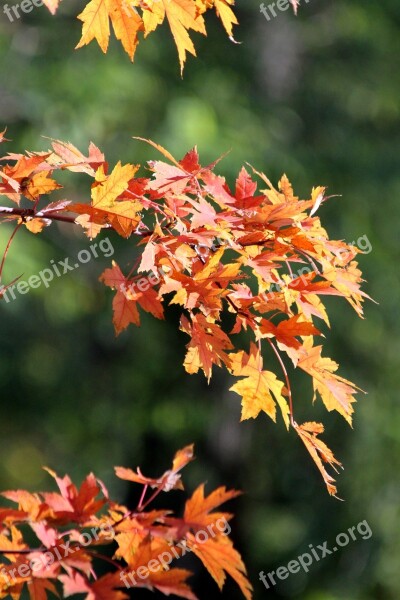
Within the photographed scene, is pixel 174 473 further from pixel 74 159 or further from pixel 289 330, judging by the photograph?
pixel 74 159

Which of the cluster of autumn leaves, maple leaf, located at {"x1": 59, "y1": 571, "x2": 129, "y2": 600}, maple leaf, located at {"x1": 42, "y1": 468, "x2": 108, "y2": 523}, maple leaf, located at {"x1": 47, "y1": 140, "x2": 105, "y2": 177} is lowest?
maple leaf, located at {"x1": 59, "y1": 571, "x2": 129, "y2": 600}

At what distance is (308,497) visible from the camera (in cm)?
508

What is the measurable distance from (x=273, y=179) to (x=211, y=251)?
3280 mm

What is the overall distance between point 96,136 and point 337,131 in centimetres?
129

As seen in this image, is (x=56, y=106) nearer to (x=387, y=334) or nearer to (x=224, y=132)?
(x=224, y=132)

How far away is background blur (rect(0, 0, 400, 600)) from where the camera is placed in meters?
4.75

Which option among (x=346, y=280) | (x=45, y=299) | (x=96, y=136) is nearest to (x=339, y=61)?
(x=96, y=136)

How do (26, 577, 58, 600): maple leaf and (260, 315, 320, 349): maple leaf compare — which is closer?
(26, 577, 58, 600): maple leaf
